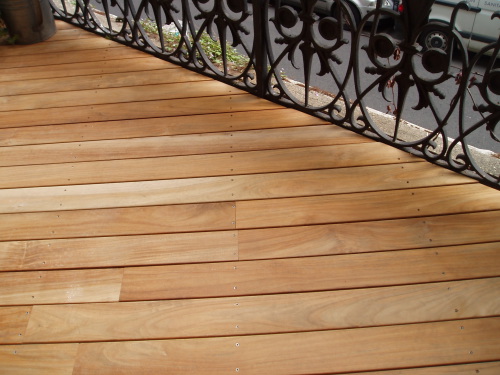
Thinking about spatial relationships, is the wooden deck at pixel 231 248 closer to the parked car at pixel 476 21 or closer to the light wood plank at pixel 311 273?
the light wood plank at pixel 311 273

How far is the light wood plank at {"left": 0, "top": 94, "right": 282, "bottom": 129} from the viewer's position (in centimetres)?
212

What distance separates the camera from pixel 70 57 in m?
2.60

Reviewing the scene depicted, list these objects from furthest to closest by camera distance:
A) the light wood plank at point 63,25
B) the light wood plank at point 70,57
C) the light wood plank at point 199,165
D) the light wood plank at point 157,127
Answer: the light wood plank at point 63,25
the light wood plank at point 70,57
the light wood plank at point 157,127
the light wood plank at point 199,165

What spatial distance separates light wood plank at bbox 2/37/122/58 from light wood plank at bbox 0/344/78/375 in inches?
71.4

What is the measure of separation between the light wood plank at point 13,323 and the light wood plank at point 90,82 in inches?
45.9

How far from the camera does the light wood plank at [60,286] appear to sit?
143 centimetres

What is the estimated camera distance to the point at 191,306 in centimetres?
137

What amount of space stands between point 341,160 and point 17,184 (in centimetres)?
121

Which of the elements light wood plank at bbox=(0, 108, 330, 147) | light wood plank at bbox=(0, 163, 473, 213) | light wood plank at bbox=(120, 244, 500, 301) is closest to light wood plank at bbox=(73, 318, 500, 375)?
light wood plank at bbox=(120, 244, 500, 301)

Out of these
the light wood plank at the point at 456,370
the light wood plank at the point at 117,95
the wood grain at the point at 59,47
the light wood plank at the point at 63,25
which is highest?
the light wood plank at the point at 63,25

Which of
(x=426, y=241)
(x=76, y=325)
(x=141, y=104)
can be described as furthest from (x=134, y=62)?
(x=426, y=241)

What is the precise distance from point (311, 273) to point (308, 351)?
0.25 metres

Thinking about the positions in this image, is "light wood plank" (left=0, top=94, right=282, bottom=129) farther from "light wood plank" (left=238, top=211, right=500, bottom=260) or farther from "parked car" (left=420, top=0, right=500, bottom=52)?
"parked car" (left=420, top=0, right=500, bottom=52)

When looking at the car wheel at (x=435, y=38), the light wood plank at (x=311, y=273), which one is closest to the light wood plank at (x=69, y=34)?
the light wood plank at (x=311, y=273)
